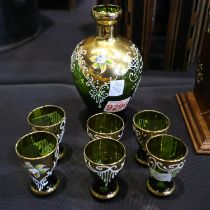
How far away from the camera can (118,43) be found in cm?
89

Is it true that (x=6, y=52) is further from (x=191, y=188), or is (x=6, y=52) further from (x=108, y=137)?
(x=191, y=188)

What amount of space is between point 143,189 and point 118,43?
1.26 feet

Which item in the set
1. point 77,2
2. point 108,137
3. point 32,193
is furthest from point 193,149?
point 77,2

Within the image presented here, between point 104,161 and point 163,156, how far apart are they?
14 centimetres

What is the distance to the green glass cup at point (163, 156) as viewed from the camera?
0.72 meters

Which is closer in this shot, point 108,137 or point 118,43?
point 108,137

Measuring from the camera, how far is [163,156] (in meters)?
0.80

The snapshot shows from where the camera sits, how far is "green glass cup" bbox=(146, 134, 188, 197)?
→ 2.35 feet

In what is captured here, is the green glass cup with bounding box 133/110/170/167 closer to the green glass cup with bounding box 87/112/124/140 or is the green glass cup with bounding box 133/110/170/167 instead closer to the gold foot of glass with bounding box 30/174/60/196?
the green glass cup with bounding box 87/112/124/140

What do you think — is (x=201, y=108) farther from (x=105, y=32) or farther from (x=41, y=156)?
(x=41, y=156)

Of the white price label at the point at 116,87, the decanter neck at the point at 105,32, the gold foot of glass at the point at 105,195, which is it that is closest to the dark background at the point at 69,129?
the gold foot of glass at the point at 105,195

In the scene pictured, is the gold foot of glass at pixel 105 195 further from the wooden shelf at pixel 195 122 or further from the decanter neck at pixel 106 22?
the decanter neck at pixel 106 22

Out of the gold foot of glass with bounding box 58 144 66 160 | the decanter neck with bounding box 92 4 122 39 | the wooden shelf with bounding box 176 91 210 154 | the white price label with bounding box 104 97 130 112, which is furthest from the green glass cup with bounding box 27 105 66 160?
the wooden shelf with bounding box 176 91 210 154

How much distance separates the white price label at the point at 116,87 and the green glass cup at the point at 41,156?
208 mm
